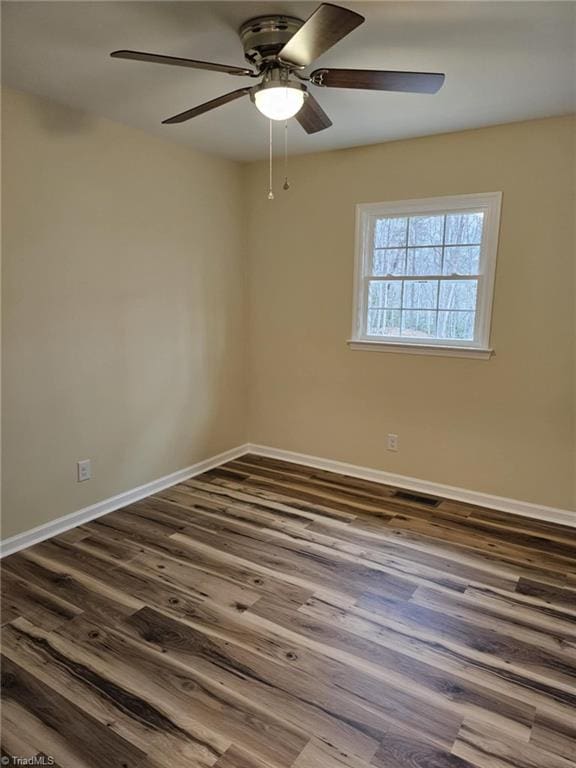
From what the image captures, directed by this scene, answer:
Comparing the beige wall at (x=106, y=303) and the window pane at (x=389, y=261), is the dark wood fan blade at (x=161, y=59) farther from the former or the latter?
the window pane at (x=389, y=261)

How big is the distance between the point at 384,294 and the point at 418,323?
1.15ft

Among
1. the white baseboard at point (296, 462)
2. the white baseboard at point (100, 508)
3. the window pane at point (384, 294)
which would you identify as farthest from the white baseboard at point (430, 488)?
the window pane at point (384, 294)

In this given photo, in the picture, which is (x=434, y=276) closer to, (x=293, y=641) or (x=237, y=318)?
(x=237, y=318)

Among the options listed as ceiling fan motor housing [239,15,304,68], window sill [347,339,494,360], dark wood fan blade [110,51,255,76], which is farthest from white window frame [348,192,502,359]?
dark wood fan blade [110,51,255,76]

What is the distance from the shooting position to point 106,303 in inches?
124

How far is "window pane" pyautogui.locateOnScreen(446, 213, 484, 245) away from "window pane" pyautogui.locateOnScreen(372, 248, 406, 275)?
356 mm

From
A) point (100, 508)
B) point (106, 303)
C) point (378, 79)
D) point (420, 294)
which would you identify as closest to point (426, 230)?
point (420, 294)

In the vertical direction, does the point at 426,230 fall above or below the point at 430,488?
above

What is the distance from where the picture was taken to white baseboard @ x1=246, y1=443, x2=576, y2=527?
128 inches

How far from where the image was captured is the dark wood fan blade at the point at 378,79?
6.08 ft

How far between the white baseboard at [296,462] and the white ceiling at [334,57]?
245cm

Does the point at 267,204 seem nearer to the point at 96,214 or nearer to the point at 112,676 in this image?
the point at 96,214

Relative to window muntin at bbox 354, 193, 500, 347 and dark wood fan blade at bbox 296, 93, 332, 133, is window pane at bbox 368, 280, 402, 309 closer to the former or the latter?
window muntin at bbox 354, 193, 500, 347

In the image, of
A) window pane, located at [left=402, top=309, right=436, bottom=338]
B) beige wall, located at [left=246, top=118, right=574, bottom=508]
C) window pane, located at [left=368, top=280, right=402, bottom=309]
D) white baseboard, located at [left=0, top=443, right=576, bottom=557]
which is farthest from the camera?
window pane, located at [left=368, top=280, right=402, bottom=309]
